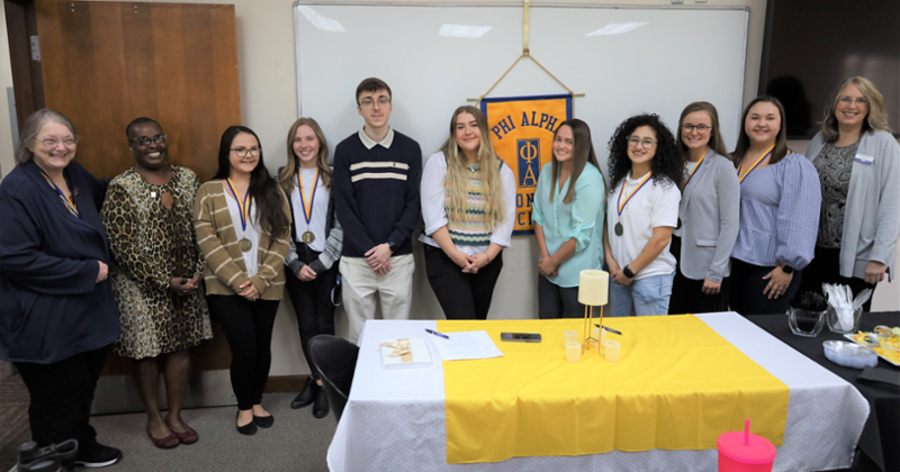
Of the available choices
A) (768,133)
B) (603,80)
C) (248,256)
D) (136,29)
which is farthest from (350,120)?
(768,133)

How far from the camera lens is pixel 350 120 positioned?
3.21 m

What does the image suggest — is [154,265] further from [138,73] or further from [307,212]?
[138,73]

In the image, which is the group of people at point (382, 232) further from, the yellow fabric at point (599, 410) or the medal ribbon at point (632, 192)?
the yellow fabric at point (599, 410)

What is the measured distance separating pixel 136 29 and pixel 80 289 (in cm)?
145

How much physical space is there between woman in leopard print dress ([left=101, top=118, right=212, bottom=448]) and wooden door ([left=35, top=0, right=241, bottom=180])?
342 millimetres

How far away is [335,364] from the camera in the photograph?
198 centimetres

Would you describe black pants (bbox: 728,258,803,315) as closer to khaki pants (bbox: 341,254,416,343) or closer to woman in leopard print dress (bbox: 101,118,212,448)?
khaki pants (bbox: 341,254,416,343)

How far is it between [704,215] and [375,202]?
5.50 feet

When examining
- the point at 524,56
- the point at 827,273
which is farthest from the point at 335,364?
the point at 827,273

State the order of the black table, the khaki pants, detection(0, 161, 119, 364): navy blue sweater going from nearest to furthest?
the black table
detection(0, 161, 119, 364): navy blue sweater
the khaki pants

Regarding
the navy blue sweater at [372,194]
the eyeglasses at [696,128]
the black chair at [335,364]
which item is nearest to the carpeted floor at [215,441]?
the black chair at [335,364]

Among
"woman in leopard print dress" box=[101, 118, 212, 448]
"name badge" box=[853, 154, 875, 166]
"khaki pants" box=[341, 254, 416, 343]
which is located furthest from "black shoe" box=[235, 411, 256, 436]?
"name badge" box=[853, 154, 875, 166]

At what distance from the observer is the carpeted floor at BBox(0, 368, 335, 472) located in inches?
103

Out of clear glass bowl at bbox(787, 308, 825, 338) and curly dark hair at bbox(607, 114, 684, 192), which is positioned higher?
curly dark hair at bbox(607, 114, 684, 192)
